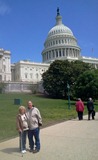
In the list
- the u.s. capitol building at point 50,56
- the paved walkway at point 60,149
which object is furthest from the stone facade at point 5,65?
the paved walkway at point 60,149

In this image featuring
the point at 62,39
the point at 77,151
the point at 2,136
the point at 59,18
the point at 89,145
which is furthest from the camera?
the point at 59,18

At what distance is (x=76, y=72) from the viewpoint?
80750 mm

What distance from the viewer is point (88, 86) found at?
177ft

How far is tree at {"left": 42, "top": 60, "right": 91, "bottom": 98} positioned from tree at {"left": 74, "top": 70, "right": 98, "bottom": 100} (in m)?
21.3

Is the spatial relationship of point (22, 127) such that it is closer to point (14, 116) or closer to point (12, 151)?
point (12, 151)

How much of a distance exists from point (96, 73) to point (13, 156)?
1945 inches

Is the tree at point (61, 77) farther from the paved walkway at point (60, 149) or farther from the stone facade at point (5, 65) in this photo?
the paved walkway at point (60, 149)

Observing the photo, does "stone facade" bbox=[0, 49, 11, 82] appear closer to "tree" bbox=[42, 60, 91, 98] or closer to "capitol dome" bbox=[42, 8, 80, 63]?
"capitol dome" bbox=[42, 8, 80, 63]

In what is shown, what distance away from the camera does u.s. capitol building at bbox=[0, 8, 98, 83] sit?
427 ft

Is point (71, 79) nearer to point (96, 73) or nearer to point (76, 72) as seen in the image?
point (76, 72)

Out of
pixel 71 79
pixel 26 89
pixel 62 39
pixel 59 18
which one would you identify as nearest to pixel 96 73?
pixel 71 79

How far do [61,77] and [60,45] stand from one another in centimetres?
7076

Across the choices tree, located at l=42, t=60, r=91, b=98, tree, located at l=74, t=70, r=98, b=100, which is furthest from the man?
tree, located at l=42, t=60, r=91, b=98

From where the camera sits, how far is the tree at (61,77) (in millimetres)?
79375
